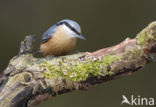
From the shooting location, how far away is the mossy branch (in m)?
2.03

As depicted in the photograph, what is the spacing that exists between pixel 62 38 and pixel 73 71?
1.37 feet

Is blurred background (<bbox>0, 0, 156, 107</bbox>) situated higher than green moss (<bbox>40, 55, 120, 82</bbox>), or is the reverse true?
blurred background (<bbox>0, 0, 156, 107</bbox>)

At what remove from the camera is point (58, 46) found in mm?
2445

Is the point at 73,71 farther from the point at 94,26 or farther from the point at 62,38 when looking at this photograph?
the point at 94,26

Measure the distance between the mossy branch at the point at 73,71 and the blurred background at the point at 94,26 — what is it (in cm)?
147

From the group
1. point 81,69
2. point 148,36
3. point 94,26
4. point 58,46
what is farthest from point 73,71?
point 94,26

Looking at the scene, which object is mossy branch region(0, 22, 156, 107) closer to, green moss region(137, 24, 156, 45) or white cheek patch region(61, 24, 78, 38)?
green moss region(137, 24, 156, 45)

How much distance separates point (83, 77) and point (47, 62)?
0.89ft

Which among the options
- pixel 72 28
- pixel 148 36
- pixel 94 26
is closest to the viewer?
pixel 148 36

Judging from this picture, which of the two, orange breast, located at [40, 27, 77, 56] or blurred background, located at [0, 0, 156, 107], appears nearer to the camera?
orange breast, located at [40, 27, 77, 56]

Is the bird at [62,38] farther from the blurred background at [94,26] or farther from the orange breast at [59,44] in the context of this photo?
the blurred background at [94,26]

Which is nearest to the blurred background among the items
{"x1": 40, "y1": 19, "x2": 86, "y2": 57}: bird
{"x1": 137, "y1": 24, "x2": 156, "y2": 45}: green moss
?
{"x1": 40, "y1": 19, "x2": 86, "y2": 57}: bird

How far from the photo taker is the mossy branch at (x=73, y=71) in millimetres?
2033

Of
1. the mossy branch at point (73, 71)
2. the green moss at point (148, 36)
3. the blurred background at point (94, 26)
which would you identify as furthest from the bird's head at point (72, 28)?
the blurred background at point (94, 26)
